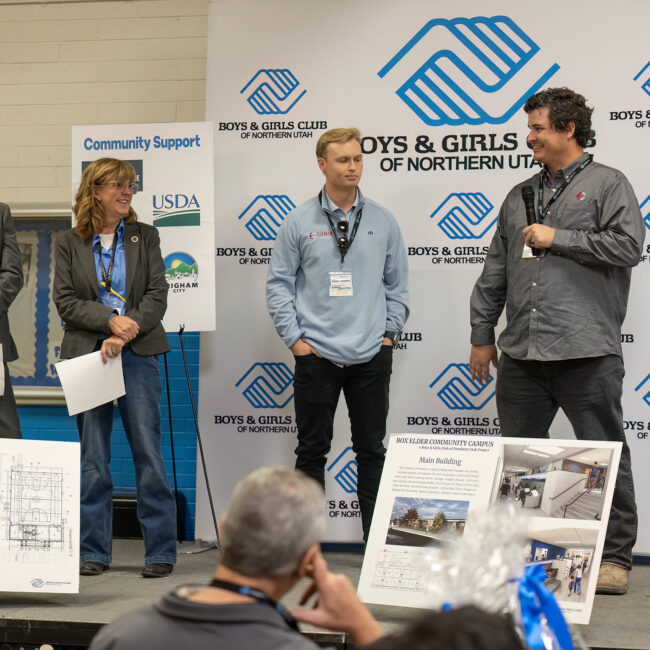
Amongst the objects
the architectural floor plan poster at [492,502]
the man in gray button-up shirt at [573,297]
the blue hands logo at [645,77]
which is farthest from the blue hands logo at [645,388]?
the architectural floor plan poster at [492,502]

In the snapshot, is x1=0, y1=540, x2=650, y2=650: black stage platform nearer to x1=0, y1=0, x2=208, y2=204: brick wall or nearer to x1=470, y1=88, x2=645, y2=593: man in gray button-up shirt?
x1=470, y1=88, x2=645, y2=593: man in gray button-up shirt

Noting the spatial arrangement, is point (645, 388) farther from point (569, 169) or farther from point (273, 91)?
point (273, 91)

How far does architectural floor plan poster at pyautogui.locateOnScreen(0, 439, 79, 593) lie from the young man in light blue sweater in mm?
1092

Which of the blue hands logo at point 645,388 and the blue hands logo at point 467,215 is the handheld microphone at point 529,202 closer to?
the blue hands logo at point 467,215

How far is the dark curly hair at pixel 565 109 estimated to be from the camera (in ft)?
11.2

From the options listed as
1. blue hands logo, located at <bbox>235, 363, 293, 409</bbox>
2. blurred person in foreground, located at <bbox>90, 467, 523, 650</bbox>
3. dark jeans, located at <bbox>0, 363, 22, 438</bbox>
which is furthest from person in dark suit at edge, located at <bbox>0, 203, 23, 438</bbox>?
blurred person in foreground, located at <bbox>90, 467, 523, 650</bbox>

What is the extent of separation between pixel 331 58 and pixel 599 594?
2671mm

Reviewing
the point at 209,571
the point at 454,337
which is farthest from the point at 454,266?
the point at 209,571

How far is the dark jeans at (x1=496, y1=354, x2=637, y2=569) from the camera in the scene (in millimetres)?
3305

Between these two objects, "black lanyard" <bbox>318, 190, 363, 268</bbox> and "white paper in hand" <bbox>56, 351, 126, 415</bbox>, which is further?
"black lanyard" <bbox>318, 190, 363, 268</bbox>

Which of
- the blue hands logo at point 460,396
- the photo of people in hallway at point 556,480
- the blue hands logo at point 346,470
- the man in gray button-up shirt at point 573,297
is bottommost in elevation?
the blue hands logo at point 346,470

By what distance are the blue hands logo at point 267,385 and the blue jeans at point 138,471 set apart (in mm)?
772

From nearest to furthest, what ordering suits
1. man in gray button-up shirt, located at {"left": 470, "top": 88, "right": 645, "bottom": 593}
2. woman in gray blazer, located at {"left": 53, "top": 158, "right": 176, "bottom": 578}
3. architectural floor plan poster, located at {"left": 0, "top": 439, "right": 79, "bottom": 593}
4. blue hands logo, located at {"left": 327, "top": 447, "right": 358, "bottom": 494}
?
architectural floor plan poster, located at {"left": 0, "top": 439, "right": 79, "bottom": 593}, man in gray button-up shirt, located at {"left": 470, "top": 88, "right": 645, "bottom": 593}, woman in gray blazer, located at {"left": 53, "top": 158, "right": 176, "bottom": 578}, blue hands logo, located at {"left": 327, "top": 447, "right": 358, "bottom": 494}

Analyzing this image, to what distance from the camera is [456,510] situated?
2.89 meters
